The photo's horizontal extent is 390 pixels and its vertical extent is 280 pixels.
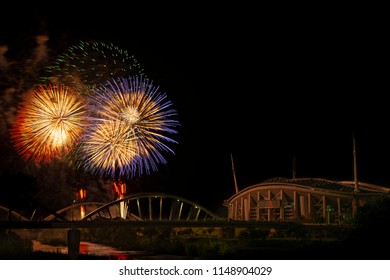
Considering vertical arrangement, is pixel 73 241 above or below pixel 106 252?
above

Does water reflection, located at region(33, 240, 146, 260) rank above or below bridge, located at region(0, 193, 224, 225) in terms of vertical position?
below

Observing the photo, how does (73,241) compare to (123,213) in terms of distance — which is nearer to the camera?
(73,241)

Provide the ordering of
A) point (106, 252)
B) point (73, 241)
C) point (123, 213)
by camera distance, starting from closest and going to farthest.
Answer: point (73, 241) < point (106, 252) < point (123, 213)

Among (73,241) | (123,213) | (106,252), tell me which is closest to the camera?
(73,241)

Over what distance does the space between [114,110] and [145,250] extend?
20149 millimetres

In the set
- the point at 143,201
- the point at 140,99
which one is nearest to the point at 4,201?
the point at 140,99

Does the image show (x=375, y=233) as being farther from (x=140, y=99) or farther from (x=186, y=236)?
(x=186, y=236)

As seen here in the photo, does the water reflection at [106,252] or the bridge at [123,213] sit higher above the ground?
the bridge at [123,213]

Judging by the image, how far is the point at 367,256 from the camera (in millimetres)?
53656

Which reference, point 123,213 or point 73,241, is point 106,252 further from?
point 123,213

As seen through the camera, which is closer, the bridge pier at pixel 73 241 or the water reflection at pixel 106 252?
the water reflection at pixel 106 252

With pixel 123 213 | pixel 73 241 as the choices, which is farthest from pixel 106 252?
pixel 123 213

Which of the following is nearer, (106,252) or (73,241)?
(73,241)

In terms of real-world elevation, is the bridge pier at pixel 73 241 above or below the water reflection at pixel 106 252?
above
